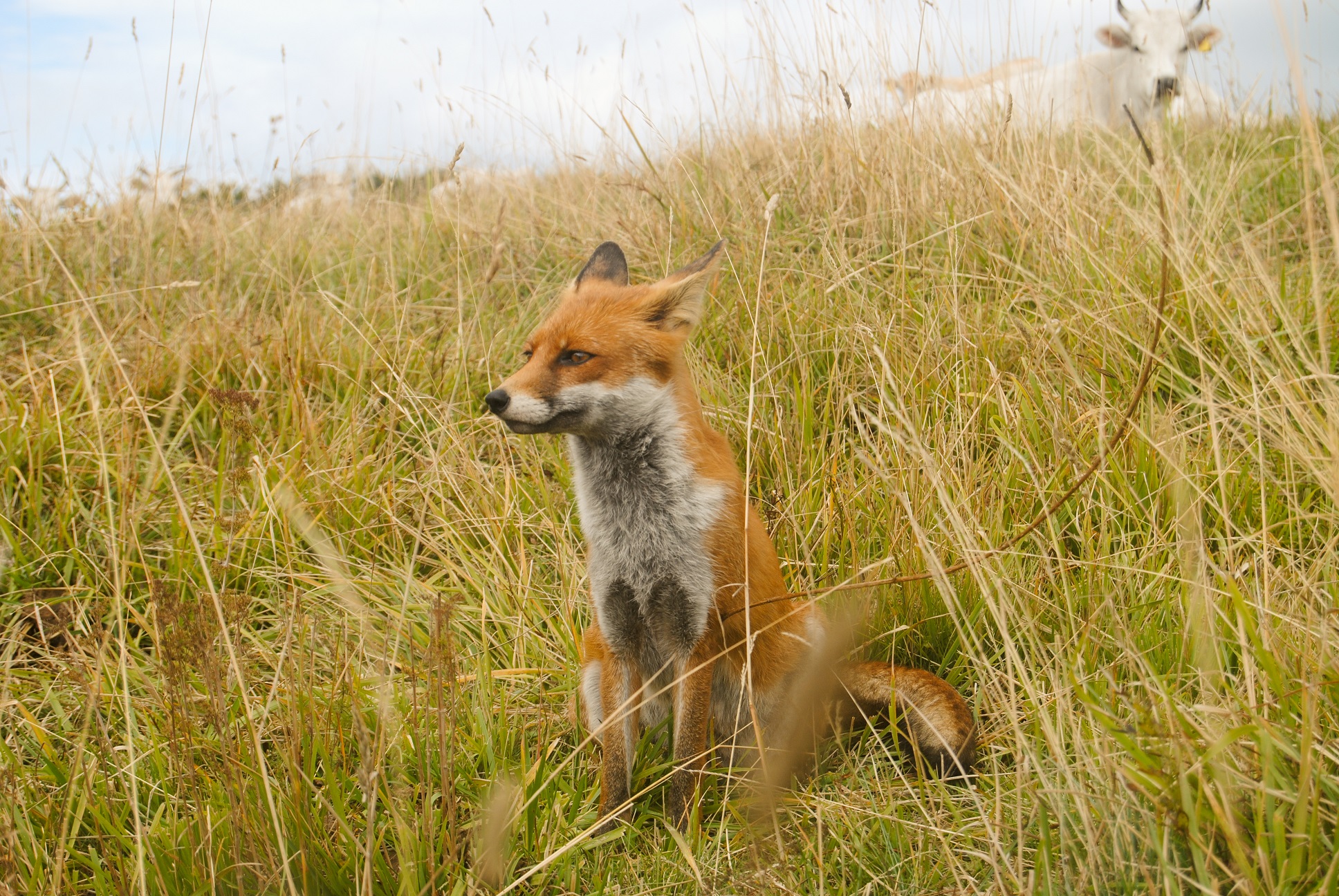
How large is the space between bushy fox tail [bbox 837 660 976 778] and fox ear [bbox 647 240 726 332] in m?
1.32

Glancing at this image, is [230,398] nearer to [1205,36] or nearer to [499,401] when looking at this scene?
[499,401]

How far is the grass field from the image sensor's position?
73.1 inches

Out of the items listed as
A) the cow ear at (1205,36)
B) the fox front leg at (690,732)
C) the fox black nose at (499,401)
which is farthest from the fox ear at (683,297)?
the cow ear at (1205,36)

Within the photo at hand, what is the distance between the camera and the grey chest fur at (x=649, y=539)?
265 cm

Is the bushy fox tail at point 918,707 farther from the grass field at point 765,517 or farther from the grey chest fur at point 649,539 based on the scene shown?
the grey chest fur at point 649,539

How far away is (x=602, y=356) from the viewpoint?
2.68m

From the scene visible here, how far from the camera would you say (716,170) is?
602cm

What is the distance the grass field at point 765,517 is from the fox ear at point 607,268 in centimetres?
51

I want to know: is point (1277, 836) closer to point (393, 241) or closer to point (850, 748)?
point (850, 748)

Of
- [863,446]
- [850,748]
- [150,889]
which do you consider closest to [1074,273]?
[863,446]

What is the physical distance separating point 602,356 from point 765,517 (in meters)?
1.25

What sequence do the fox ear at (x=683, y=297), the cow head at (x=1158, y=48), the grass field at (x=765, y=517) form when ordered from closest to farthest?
the grass field at (x=765, y=517), the fox ear at (x=683, y=297), the cow head at (x=1158, y=48)

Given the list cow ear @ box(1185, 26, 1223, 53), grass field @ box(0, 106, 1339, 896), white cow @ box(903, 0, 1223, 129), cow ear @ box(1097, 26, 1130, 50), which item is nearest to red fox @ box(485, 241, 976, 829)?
grass field @ box(0, 106, 1339, 896)

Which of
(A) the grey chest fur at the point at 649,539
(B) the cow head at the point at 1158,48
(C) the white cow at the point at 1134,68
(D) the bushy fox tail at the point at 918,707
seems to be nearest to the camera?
(D) the bushy fox tail at the point at 918,707
